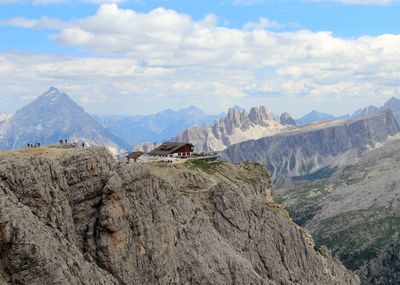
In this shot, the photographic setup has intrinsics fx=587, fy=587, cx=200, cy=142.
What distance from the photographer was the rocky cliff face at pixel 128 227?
2712 inches

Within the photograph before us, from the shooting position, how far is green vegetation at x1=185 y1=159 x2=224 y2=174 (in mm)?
146025

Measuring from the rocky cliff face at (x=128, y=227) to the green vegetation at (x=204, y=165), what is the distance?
5.84m

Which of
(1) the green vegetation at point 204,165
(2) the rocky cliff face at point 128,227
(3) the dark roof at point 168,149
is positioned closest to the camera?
(2) the rocky cliff face at point 128,227

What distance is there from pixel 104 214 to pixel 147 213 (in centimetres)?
1041

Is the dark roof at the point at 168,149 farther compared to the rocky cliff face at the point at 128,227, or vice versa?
the dark roof at the point at 168,149

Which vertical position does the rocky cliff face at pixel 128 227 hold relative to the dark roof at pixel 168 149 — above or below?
below

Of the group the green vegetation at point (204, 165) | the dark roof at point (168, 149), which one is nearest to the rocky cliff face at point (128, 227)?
the green vegetation at point (204, 165)

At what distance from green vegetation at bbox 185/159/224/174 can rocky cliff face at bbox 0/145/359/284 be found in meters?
5.84

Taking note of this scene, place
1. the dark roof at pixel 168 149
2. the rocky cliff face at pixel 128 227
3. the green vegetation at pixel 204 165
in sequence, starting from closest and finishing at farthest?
the rocky cliff face at pixel 128 227 → the green vegetation at pixel 204 165 → the dark roof at pixel 168 149

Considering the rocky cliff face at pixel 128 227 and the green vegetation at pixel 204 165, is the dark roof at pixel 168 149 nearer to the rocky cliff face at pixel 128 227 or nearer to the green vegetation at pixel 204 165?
the green vegetation at pixel 204 165

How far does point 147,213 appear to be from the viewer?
309 feet

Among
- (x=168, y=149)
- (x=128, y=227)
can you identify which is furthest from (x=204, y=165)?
(x=128, y=227)

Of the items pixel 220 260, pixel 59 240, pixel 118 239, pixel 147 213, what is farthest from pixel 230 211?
pixel 59 240

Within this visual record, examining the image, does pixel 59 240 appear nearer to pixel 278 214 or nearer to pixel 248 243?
pixel 248 243
